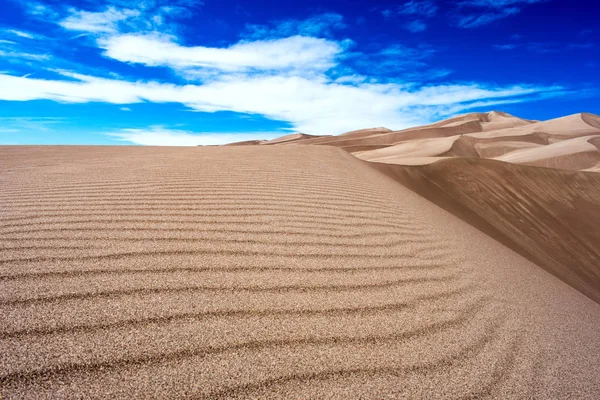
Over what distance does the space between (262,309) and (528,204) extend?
881 centimetres

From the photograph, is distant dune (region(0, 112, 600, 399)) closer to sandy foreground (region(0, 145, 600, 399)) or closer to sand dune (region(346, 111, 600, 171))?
sandy foreground (region(0, 145, 600, 399))

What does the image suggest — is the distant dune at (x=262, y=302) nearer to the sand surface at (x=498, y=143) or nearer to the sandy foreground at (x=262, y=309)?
the sandy foreground at (x=262, y=309)

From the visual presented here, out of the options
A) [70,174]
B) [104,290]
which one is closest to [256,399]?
[104,290]

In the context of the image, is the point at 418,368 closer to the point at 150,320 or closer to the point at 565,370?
the point at 565,370

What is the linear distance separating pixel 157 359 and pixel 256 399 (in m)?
0.42

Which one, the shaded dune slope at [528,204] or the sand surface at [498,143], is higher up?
the sand surface at [498,143]

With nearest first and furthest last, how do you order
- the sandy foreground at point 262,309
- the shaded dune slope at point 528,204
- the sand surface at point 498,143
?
the sandy foreground at point 262,309
the shaded dune slope at point 528,204
the sand surface at point 498,143

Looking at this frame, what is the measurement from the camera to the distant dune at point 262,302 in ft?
4.54

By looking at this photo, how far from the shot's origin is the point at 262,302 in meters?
1.88

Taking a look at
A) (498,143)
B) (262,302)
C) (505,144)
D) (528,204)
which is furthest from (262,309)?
(498,143)

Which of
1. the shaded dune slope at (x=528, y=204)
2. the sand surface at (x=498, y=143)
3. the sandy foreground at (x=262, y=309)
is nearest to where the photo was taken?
the sandy foreground at (x=262, y=309)

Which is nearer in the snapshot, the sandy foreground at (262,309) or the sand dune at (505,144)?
the sandy foreground at (262,309)

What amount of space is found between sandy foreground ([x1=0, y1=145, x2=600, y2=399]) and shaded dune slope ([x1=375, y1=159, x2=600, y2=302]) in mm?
2942

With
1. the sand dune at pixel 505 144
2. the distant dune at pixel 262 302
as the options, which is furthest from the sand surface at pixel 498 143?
the distant dune at pixel 262 302
